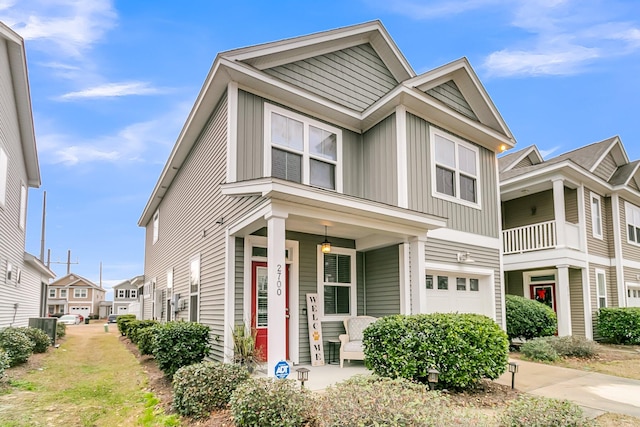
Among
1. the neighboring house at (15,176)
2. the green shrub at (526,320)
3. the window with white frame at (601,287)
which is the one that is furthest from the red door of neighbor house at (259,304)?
the window with white frame at (601,287)

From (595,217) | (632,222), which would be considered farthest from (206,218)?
(632,222)

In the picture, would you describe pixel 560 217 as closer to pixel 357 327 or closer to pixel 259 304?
pixel 357 327

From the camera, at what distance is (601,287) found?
14.9 meters

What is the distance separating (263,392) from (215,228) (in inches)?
186

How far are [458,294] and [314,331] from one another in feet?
12.2

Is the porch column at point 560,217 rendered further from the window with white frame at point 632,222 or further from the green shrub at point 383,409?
the green shrub at point 383,409

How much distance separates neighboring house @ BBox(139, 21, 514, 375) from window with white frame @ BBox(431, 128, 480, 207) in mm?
40

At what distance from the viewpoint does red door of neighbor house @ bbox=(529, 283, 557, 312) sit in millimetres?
14672

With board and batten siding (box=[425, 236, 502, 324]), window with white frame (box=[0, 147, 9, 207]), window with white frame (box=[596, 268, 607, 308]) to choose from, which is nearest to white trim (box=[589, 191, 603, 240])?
window with white frame (box=[596, 268, 607, 308])

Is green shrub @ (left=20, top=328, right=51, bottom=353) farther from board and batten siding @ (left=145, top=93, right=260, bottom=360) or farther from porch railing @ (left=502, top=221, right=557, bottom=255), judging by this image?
porch railing @ (left=502, top=221, right=557, bottom=255)

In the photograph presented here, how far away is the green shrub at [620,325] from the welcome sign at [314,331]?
10.3 metres

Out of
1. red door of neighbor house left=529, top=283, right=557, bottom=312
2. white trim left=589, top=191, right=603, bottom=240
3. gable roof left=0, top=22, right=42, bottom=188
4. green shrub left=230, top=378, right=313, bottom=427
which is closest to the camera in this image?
green shrub left=230, top=378, right=313, bottom=427

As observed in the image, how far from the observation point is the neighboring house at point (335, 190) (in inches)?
306

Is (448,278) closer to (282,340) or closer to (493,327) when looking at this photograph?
(493,327)
